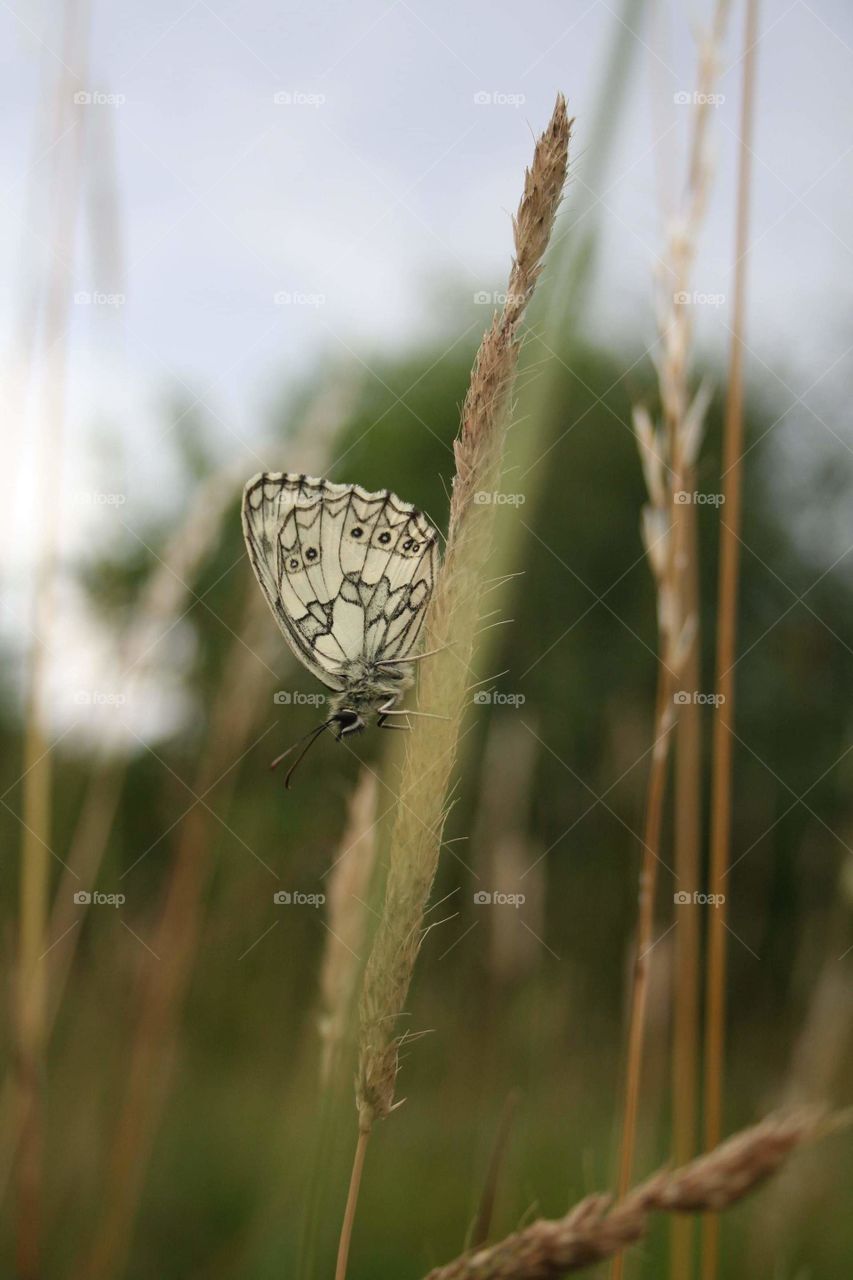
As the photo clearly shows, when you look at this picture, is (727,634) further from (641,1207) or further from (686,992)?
(641,1207)

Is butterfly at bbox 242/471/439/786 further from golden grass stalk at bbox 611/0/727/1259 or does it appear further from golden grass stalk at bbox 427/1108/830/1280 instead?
golden grass stalk at bbox 427/1108/830/1280

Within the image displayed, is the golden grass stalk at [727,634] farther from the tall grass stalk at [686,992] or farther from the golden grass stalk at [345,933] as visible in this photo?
the golden grass stalk at [345,933]

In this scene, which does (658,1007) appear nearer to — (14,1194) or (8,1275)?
(14,1194)

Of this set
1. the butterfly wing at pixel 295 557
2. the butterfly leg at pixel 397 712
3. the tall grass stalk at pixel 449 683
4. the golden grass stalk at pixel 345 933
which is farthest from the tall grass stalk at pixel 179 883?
the tall grass stalk at pixel 449 683

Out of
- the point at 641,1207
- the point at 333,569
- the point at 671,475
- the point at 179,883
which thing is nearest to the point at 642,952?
the point at 641,1207

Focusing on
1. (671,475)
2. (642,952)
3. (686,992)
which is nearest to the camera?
(642,952)

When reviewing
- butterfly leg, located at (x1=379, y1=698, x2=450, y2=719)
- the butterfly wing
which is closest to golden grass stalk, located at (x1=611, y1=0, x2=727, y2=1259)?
butterfly leg, located at (x1=379, y1=698, x2=450, y2=719)

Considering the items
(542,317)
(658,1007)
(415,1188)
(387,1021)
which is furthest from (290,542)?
(415,1188)
